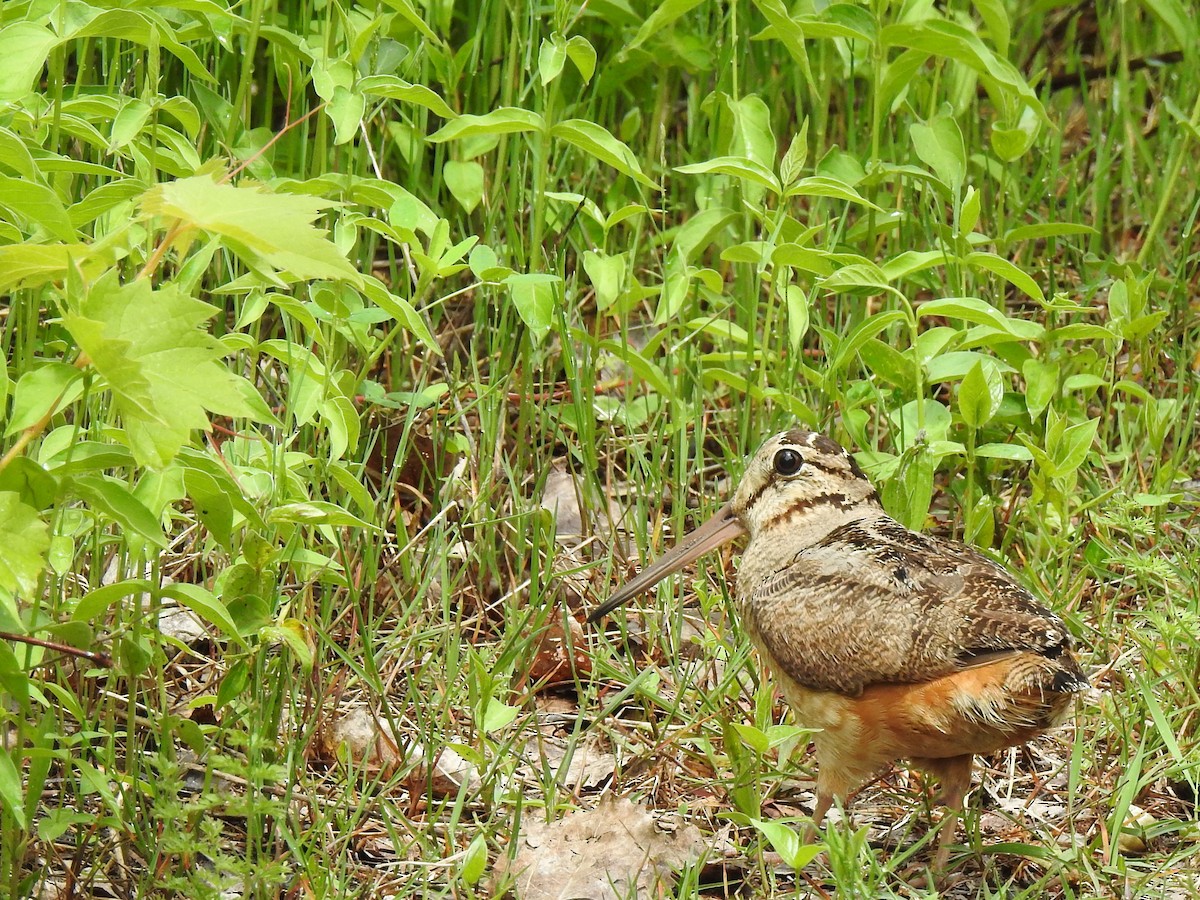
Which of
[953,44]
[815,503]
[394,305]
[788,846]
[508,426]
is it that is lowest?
[788,846]

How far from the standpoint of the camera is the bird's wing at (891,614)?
3275mm

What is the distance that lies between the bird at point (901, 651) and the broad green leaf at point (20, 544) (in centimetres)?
178

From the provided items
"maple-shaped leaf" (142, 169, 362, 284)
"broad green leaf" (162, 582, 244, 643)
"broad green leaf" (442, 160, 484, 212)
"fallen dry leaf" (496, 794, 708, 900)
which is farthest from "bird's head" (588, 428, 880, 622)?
"maple-shaped leaf" (142, 169, 362, 284)

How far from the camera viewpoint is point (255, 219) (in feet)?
6.97

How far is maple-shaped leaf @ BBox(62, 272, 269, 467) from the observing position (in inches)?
87.9

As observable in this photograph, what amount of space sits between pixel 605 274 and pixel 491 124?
52cm

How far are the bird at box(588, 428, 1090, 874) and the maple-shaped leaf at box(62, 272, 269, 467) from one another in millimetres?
1614

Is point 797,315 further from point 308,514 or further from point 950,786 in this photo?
point 308,514

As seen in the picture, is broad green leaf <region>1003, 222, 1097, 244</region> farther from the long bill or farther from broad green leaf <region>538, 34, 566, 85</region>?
broad green leaf <region>538, 34, 566, 85</region>

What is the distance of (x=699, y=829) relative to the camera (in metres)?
3.51

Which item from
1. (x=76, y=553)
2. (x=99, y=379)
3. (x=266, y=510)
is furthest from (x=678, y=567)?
(x=99, y=379)

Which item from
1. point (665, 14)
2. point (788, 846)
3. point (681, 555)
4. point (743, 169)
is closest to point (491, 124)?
point (743, 169)

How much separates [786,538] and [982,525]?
667 mm

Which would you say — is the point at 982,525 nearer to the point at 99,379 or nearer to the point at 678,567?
the point at 678,567
